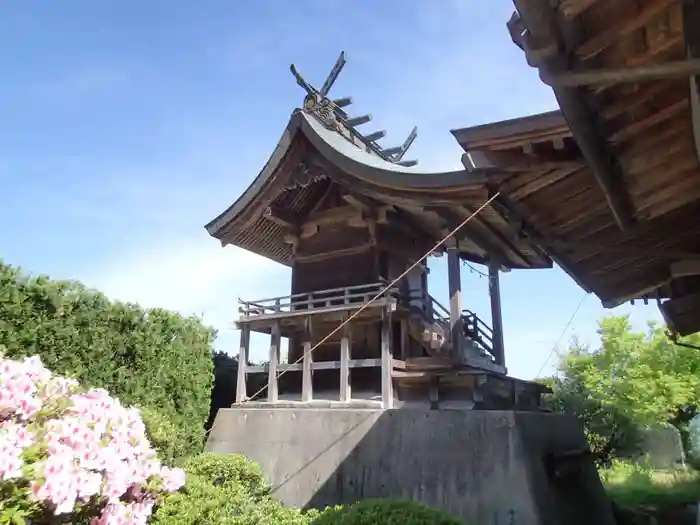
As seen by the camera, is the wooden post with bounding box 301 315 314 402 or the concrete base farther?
the wooden post with bounding box 301 315 314 402

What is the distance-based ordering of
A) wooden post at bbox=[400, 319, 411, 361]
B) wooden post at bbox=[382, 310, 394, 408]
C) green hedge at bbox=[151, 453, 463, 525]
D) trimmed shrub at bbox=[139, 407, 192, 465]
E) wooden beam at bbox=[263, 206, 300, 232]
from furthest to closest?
wooden beam at bbox=[263, 206, 300, 232]
wooden post at bbox=[400, 319, 411, 361]
wooden post at bbox=[382, 310, 394, 408]
trimmed shrub at bbox=[139, 407, 192, 465]
green hedge at bbox=[151, 453, 463, 525]

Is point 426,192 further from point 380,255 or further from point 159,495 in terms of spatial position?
point 159,495

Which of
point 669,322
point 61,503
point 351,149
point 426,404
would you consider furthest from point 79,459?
point 351,149

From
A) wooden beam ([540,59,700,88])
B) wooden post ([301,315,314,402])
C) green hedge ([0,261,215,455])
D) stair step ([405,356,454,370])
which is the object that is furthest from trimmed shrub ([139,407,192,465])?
wooden beam ([540,59,700,88])

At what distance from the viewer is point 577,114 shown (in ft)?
11.8

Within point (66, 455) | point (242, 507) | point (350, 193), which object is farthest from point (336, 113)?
point (66, 455)

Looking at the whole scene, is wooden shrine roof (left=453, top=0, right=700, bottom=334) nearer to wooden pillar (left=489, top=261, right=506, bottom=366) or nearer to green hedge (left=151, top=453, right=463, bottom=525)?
wooden pillar (left=489, top=261, right=506, bottom=366)

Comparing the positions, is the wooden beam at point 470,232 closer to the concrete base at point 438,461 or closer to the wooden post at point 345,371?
the wooden post at point 345,371

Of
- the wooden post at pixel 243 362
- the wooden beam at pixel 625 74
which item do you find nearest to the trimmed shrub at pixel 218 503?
the wooden post at pixel 243 362

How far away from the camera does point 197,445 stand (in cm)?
1203

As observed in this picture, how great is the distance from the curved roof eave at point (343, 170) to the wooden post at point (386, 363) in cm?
279

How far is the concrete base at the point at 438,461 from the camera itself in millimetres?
8305

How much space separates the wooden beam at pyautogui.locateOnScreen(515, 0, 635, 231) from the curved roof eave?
3231mm

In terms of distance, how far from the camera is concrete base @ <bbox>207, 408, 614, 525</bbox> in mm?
8305
